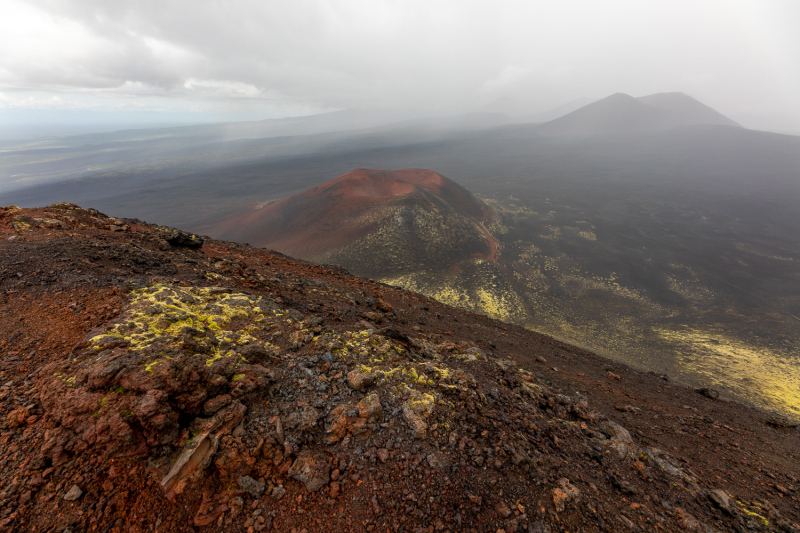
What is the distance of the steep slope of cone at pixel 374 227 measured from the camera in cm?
3397

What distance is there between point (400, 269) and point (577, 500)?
27976 mm

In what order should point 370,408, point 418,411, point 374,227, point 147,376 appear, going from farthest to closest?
point 374,227 → point 418,411 → point 370,408 → point 147,376

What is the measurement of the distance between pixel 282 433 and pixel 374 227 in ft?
111

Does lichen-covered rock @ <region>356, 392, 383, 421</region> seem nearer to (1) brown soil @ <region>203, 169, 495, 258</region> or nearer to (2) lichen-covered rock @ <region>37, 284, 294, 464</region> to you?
(2) lichen-covered rock @ <region>37, 284, 294, 464</region>

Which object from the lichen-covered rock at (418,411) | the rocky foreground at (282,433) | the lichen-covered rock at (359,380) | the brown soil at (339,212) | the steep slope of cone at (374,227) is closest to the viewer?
the rocky foreground at (282,433)

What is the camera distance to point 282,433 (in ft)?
13.7

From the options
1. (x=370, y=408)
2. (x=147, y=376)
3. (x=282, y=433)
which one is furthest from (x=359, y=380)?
(x=147, y=376)

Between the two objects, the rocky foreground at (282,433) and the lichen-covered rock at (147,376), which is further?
the lichen-covered rock at (147,376)

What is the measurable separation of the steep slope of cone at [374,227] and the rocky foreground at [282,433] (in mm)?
25168

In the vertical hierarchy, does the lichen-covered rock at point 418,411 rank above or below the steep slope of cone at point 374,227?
above

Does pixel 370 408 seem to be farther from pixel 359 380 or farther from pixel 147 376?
pixel 147 376

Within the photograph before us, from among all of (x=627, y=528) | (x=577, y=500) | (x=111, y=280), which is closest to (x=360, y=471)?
(x=577, y=500)

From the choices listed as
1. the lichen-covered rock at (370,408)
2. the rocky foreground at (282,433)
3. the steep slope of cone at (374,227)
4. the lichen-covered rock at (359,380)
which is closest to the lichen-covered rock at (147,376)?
the rocky foreground at (282,433)

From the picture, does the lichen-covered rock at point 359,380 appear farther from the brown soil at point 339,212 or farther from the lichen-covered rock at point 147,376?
the brown soil at point 339,212
